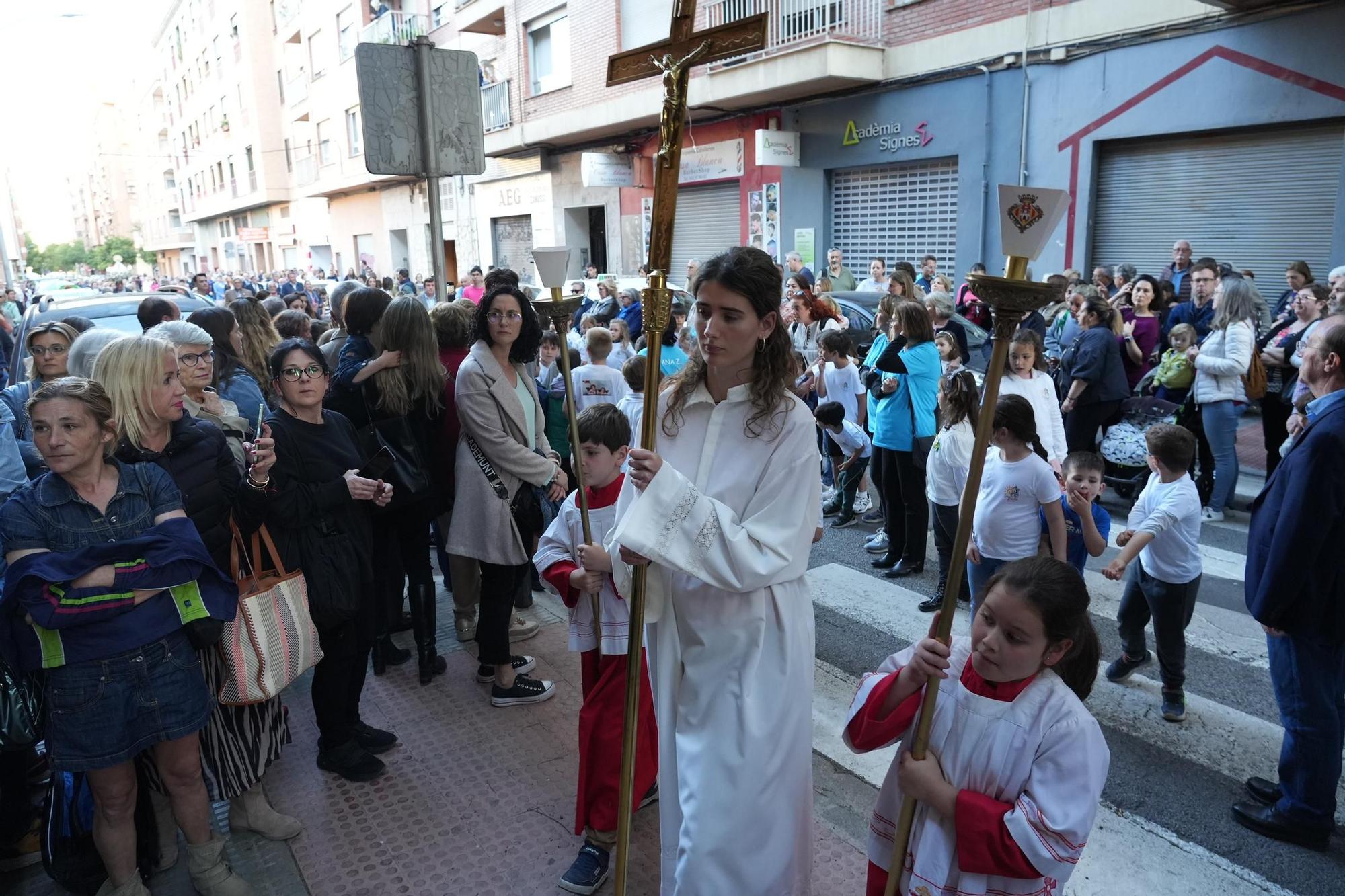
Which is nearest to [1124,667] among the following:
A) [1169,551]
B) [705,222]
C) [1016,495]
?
[1169,551]

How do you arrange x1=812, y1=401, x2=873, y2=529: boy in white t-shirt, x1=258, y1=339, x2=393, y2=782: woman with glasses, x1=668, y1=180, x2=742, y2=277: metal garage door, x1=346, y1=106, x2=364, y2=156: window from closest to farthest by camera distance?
x1=258, y1=339, x2=393, y2=782: woman with glasses → x1=812, y1=401, x2=873, y2=529: boy in white t-shirt → x1=668, y1=180, x2=742, y2=277: metal garage door → x1=346, y1=106, x2=364, y2=156: window

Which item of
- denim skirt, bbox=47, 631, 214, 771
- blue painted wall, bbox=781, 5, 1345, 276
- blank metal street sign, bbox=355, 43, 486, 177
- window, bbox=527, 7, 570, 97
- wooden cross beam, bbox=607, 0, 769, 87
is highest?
window, bbox=527, 7, 570, 97

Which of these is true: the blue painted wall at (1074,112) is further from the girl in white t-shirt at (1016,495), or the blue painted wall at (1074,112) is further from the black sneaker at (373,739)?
the black sneaker at (373,739)

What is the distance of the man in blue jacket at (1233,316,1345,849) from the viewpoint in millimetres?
2971

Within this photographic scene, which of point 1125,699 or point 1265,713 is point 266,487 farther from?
point 1265,713

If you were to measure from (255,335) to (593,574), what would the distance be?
381 cm

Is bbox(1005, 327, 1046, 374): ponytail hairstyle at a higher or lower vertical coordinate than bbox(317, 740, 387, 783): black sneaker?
higher

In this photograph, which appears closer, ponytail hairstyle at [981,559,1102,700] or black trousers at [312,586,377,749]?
ponytail hairstyle at [981,559,1102,700]

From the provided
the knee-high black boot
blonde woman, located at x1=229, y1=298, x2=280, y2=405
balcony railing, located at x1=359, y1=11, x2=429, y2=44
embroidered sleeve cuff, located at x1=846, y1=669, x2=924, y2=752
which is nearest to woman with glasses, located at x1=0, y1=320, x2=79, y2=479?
blonde woman, located at x1=229, y1=298, x2=280, y2=405

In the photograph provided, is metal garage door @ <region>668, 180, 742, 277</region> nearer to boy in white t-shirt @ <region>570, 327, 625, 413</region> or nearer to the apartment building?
the apartment building

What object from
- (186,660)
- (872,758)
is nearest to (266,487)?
(186,660)

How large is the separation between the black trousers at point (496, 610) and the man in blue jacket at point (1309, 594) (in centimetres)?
299

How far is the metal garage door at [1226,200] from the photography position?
33.9 ft

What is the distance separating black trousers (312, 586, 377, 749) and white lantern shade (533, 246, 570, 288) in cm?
150
